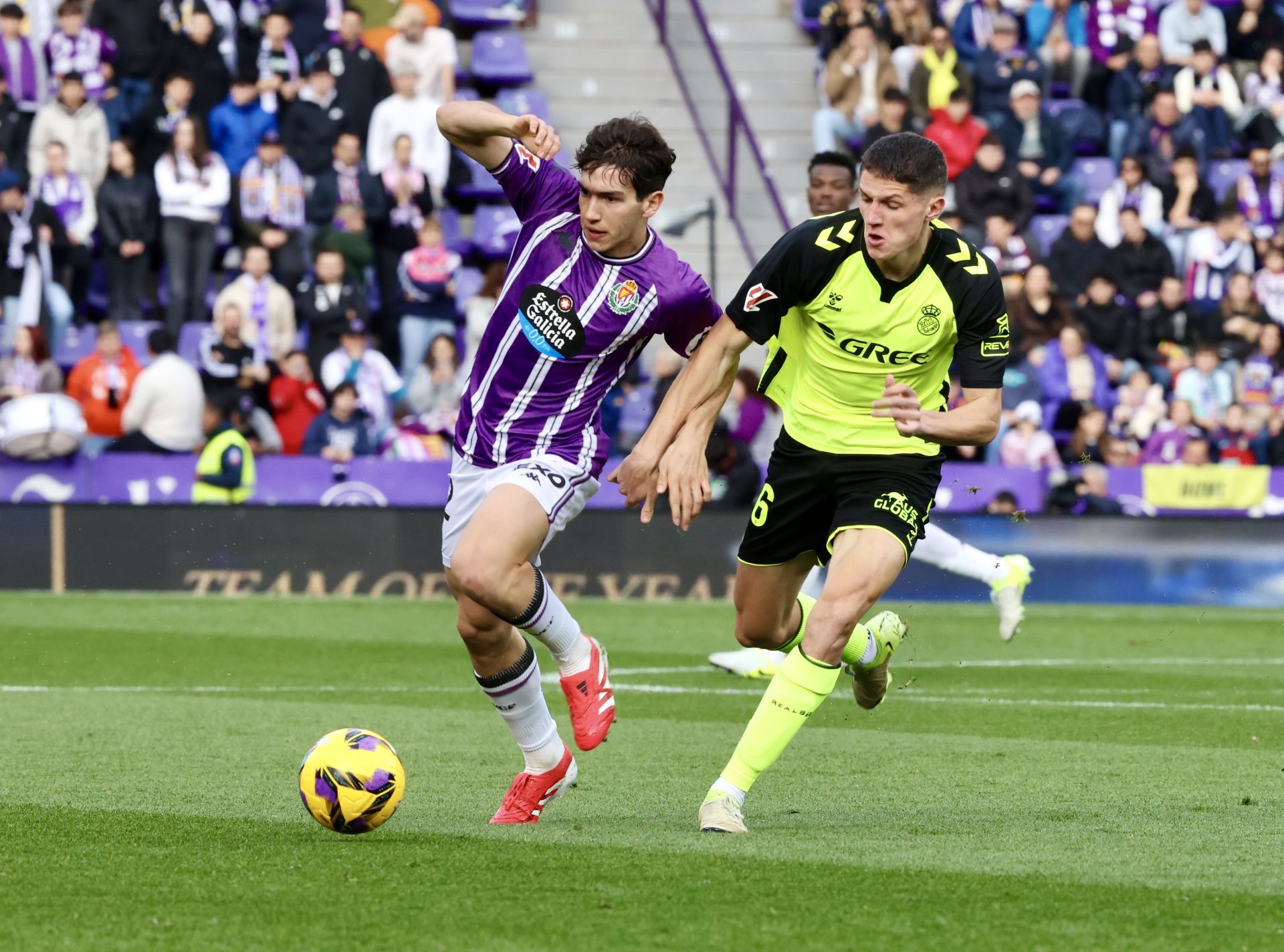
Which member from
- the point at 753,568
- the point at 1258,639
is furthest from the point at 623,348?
the point at 1258,639

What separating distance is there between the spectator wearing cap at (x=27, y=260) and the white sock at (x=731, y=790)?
516 inches

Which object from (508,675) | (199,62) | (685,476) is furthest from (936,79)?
(508,675)

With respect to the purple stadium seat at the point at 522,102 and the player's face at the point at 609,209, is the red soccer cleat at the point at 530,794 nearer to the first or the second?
the player's face at the point at 609,209

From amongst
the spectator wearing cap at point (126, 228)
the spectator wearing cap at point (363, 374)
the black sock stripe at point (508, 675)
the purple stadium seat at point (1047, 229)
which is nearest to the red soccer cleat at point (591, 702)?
the black sock stripe at point (508, 675)

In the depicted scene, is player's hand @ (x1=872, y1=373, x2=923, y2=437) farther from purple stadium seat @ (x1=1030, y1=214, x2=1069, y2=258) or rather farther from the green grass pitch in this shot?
purple stadium seat @ (x1=1030, y1=214, x2=1069, y2=258)

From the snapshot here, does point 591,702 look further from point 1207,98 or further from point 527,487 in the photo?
point 1207,98

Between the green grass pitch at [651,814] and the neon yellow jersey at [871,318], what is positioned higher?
the neon yellow jersey at [871,318]

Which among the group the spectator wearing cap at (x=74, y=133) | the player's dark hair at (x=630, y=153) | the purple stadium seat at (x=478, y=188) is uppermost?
the player's dark hair at (x=630, y=153)

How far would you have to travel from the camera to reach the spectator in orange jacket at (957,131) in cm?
1970

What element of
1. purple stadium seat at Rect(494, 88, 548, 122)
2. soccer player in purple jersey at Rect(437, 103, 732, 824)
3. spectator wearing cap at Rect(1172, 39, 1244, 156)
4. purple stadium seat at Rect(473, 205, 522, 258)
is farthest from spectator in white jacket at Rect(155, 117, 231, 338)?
soccer player in purple jersey at Rect(437, 103, 732, 824)

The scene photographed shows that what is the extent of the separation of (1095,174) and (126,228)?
10.0m

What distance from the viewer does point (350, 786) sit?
544 centimetres

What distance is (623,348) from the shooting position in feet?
21.0

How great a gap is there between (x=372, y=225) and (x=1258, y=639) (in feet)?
29.8
